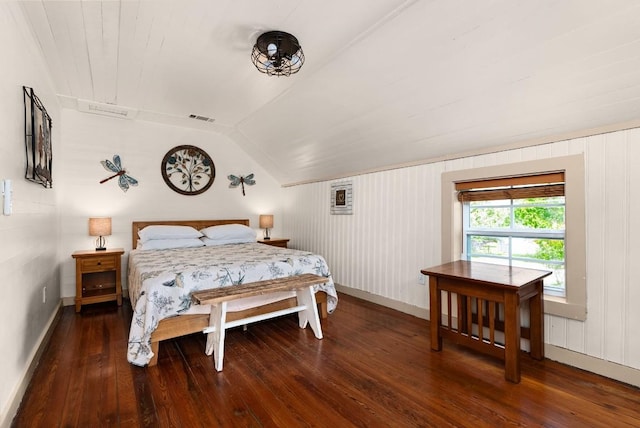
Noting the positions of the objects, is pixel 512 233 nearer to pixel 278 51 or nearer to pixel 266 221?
pixel 278 51

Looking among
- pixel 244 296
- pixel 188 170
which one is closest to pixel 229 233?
pixel 188 170

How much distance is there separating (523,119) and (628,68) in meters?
0.61

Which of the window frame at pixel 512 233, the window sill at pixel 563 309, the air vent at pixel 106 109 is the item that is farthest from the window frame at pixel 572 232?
the air vent at pixel 106 109

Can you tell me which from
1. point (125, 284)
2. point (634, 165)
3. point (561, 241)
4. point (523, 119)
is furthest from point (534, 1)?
point (125, 284)

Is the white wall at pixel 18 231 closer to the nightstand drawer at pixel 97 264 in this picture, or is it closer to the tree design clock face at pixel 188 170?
the nightstand drawer at pixel 97 264

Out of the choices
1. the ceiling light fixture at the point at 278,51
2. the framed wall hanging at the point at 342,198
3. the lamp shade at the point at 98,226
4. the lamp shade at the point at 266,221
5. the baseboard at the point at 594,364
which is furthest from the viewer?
the lamp shade at the point at 266,221

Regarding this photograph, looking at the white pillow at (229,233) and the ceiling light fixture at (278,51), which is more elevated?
the ceiling light fixture at (278,51)

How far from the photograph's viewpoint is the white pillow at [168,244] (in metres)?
3.86

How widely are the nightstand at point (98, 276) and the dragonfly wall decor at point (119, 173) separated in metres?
0.89

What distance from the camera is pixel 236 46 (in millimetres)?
2352

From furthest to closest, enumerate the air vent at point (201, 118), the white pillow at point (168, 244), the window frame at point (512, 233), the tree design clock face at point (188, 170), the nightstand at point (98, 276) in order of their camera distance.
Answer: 1. the tree design clock face at point (188, 170)
2. the air vent at point (201, 118)
3. the white pillow at point (168, 244)
4. the nightstand at point (98, 276)
5. the window frame at point (512, 233)

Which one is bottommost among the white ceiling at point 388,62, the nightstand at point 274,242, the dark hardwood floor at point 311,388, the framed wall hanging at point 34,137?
the dark hardwood floor at point 311,388

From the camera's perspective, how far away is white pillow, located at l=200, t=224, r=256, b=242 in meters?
4.37

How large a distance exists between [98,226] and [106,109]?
4.71ft
